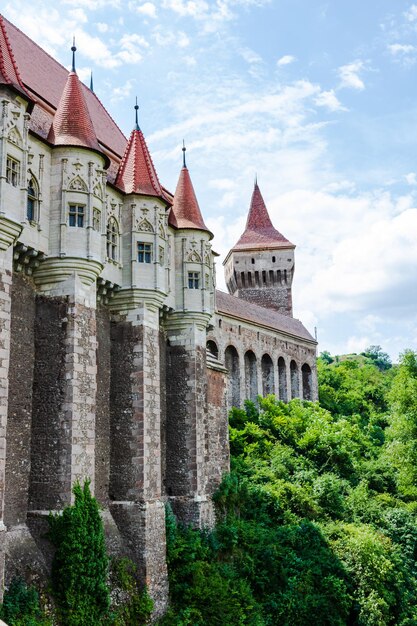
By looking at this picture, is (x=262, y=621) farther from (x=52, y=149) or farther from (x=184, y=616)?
(x=52, y=149)

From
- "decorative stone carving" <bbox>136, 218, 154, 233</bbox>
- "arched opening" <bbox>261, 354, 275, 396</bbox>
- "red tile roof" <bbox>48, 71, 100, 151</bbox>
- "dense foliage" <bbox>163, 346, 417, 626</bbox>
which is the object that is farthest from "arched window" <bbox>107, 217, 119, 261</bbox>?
"arched opening" <bbox>261, 354, 275, 396</bbox>

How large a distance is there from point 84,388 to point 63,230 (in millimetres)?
4480

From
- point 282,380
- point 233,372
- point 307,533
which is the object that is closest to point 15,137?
point 307,533

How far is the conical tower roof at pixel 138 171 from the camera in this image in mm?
23141

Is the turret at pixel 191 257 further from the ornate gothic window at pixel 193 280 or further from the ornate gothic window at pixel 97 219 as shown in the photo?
the ornate gothic window at pixel 97 219

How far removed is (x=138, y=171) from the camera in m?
23.5

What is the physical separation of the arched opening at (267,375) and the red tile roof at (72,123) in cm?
3088

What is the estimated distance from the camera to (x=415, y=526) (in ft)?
98.5

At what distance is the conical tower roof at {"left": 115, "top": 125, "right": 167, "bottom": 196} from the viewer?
911 inches

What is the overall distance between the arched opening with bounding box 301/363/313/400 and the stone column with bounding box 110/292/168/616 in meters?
33.0

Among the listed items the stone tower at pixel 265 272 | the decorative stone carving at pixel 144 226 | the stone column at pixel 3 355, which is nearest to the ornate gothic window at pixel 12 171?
the stone column at pixel 3 355

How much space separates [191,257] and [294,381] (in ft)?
93.7

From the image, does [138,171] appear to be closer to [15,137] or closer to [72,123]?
[72,123]

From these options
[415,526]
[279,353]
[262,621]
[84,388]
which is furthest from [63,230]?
[279,353]
